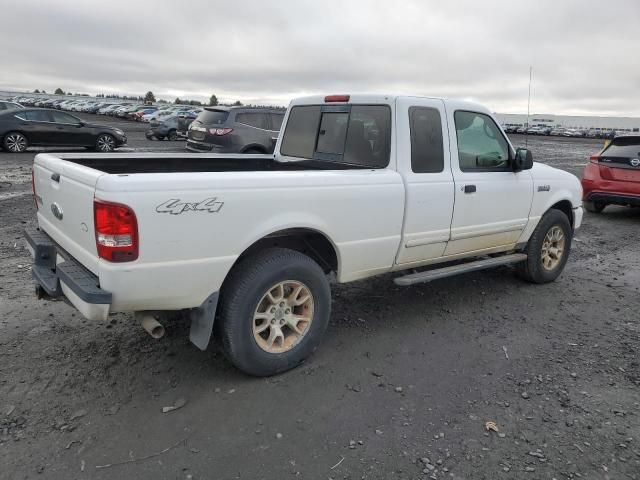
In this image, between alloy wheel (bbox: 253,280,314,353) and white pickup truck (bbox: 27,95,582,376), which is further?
alloy wheel (bbox: 253,280,314,353)

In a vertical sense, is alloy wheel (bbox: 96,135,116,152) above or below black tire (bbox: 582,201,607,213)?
above

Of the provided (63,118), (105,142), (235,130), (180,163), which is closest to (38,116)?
(63,118)

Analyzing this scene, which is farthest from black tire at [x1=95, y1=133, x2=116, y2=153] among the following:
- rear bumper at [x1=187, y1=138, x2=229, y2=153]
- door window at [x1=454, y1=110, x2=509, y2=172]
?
door window at [x1=454, y1=110, x2=509, y2=172]

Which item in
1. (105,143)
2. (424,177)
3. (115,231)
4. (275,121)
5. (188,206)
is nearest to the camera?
(115,231)

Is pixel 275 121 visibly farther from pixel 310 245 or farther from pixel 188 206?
pixel 188 206

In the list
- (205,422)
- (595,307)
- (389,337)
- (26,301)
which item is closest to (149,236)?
(205,422)

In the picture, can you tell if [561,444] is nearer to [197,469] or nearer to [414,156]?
[197,469]

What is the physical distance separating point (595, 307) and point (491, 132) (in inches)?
81.2

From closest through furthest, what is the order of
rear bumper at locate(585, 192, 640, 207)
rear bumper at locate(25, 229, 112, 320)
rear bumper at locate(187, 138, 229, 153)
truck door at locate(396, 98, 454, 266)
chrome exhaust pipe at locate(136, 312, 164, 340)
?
rear bumper at locate(25, 229, 112, 320) → chrome exhaust pipe at locate(136, 312, 164, 340) → truck door at locate(396, 98, 454, 266) → rear bumper at locate(585, 192, 640, 207) → rear bumper at locate(187, 138, 229, 153)

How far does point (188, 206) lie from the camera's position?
307 cm

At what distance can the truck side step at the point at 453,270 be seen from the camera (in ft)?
14.4

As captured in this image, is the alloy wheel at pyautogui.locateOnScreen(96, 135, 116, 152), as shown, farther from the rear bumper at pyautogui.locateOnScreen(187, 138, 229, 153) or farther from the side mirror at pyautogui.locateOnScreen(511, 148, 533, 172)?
the side mirror at pyautogui.locateOnScreen(511, 148, 533, 172)

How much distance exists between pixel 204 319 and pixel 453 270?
239 centimetres

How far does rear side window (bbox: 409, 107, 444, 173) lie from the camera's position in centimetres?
438
